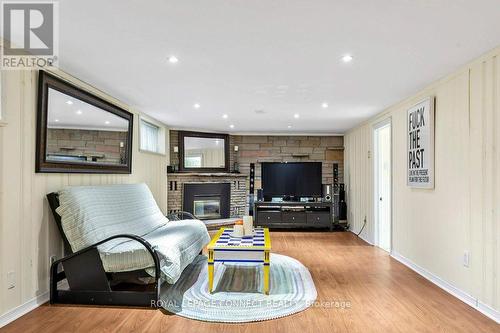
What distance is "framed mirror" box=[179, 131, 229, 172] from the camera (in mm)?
6344

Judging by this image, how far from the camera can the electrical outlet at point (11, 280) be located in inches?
89.3

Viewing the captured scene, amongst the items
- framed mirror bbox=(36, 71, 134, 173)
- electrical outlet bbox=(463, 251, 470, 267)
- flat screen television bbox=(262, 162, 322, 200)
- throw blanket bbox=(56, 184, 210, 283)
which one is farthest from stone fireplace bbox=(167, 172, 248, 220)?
electrical outlet bbox=(463, 251, 470, 267)

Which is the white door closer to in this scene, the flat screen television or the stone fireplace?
the flat screen television

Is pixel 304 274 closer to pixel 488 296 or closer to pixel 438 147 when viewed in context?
pixel 488 296

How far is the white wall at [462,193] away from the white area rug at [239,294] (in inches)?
54.4

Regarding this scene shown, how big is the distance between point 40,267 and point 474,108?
4.05m

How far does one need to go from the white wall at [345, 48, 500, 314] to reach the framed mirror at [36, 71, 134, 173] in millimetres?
3748

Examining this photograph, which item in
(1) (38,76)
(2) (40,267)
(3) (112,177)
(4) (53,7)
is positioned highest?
(4) (53,7)

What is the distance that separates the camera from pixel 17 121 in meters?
2.39

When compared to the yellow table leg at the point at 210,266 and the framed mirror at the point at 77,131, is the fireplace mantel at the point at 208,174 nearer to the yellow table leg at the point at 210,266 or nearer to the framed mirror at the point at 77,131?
the framed mirror at the point at 77,131

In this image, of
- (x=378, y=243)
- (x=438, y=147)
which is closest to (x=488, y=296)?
(x=438, y=147)
